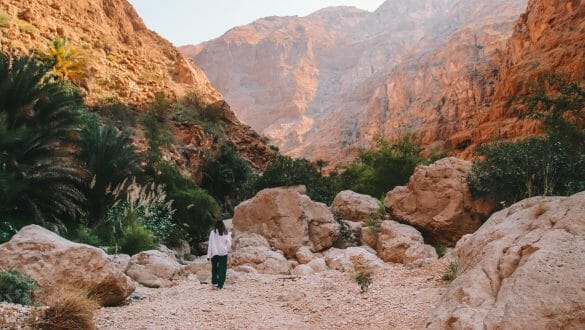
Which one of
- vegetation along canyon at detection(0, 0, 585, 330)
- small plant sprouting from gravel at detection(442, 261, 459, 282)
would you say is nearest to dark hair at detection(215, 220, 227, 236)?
vegetation along canyon at detection(0, 0, 585, 330)

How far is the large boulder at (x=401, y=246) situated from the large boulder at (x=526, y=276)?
5.52 m

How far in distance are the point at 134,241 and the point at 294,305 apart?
520 centimetres

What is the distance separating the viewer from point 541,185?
1108cm

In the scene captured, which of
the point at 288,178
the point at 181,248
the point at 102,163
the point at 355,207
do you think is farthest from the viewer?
the point at 288,178

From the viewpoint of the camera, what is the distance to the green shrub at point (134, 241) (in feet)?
31.8

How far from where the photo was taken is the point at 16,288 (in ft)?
15.6

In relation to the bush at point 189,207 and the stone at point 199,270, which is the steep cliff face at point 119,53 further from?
the stone at point 199,270

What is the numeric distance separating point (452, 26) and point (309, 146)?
175ft

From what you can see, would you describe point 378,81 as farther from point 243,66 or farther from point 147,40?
point 147,40

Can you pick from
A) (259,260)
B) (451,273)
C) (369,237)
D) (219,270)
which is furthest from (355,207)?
(451,273)

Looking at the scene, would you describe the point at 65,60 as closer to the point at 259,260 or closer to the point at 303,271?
the point at 259,260

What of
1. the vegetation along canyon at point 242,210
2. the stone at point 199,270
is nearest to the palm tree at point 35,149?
the vegetation along canyon at point 242,210

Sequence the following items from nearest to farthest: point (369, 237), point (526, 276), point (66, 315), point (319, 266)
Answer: point (526, 276) → point (66, 315) → point (319, 266) → point (369, 237)

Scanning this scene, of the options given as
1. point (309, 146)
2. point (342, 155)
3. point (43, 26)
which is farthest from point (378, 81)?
point (43, 26)
